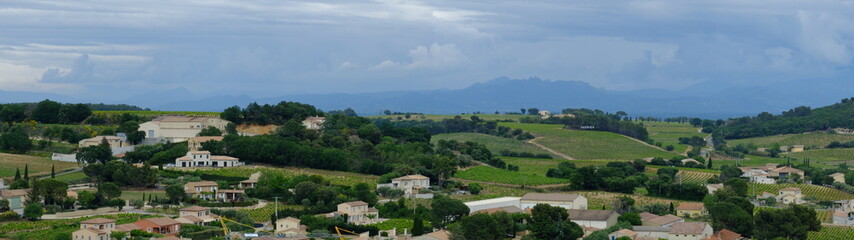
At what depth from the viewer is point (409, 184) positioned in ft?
210

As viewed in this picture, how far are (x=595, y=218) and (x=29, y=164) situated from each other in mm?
34381

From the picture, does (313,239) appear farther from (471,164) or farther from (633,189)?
(471,164)

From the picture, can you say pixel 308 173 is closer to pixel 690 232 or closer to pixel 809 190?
pixel 690 232

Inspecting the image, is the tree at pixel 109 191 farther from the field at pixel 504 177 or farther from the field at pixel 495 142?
the field at pixel 495 142

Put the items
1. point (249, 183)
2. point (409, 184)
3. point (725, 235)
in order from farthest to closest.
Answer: point (409, 184), point (249, 183), point (725, 235)

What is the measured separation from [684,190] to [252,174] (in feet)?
84.4

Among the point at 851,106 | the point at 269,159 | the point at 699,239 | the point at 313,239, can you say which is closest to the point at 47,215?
the point at 313,239

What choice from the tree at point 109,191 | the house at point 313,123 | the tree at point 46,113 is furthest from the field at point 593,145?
the tree at point 109,191

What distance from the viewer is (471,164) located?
7962cm

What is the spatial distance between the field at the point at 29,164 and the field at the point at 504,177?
80.5 ft

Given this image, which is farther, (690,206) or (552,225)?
(690,206)

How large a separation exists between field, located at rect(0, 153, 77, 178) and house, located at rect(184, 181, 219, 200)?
1055 centimetres

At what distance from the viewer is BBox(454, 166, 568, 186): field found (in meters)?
71.6

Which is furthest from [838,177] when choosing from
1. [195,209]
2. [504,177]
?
[195,209]
